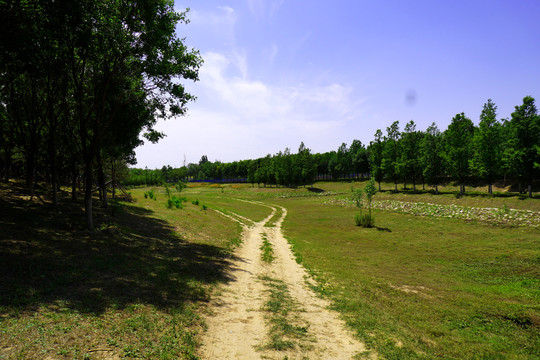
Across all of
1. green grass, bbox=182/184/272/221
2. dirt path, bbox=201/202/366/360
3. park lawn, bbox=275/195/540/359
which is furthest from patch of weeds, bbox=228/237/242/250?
green grass, bbox=182/184/272/221

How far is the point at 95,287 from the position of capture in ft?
34.1

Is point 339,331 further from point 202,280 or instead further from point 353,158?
point 353,158

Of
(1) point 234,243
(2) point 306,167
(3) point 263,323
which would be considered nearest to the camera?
(3) point 263,323

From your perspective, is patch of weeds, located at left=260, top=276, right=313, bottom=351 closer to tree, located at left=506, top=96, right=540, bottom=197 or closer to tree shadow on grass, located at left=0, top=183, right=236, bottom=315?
tree shadow on grass, located at left=0, top=183, right=236, bottom=315

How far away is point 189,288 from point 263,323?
4.54 m

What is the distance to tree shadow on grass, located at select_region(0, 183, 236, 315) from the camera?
30.3 feet

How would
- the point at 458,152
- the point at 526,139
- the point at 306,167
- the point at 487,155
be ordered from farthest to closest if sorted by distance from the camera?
1. the point at 306,167
2. the point at 458,152
3. the point at 487,155
4. the point at 526,139

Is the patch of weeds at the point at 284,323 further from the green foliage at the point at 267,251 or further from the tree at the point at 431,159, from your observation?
the tree at the point at 431,159

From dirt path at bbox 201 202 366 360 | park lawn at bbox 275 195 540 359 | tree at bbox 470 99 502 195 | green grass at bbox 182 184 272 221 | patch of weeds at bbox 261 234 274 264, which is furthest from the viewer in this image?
tree at bbox 470 99 502 195

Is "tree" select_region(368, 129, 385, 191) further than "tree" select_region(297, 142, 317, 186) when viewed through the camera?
No

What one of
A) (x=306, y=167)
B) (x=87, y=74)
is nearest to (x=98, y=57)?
(x=87, y=74)

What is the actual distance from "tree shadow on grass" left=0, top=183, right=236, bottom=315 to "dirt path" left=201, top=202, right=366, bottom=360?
158 centimetres

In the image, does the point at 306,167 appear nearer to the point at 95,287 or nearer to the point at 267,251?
the point at 267,251

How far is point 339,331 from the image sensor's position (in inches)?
382
